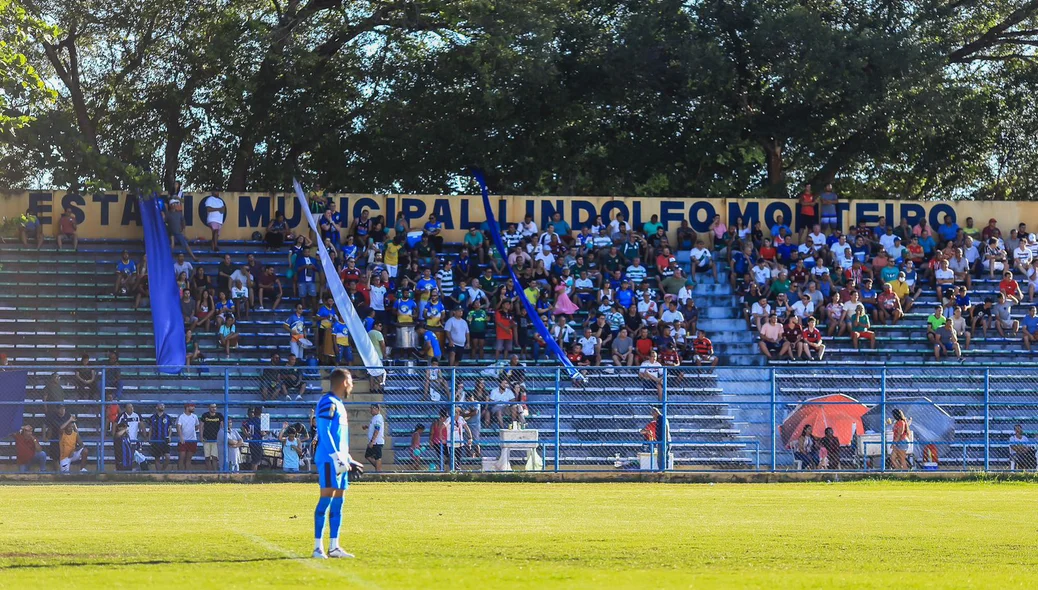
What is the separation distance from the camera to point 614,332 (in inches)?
1164

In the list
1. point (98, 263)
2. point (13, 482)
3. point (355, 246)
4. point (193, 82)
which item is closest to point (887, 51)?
point (355, 246)

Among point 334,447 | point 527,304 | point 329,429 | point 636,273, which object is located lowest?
point 334,447

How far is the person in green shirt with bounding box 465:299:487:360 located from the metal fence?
12.3ft

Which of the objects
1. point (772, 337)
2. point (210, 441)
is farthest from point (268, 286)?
point (772, 337)

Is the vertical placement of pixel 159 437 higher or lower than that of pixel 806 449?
higher

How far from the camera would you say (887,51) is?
3612 cm

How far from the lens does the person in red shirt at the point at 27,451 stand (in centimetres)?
2405

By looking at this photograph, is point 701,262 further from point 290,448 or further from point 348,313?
point 290,448

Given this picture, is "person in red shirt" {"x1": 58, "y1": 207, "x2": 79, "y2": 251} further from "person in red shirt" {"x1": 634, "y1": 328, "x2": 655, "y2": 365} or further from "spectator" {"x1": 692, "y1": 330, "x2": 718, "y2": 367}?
"spectator" {"x1": 692, "y1": 330, "x2": 718, "y2": 367}

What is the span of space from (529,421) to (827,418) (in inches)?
215

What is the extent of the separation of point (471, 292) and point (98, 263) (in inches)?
349

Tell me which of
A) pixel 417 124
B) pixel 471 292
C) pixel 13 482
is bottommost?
pixel 13 482

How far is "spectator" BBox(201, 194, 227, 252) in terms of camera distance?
3300cm

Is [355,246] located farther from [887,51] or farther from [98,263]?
[887,51]
